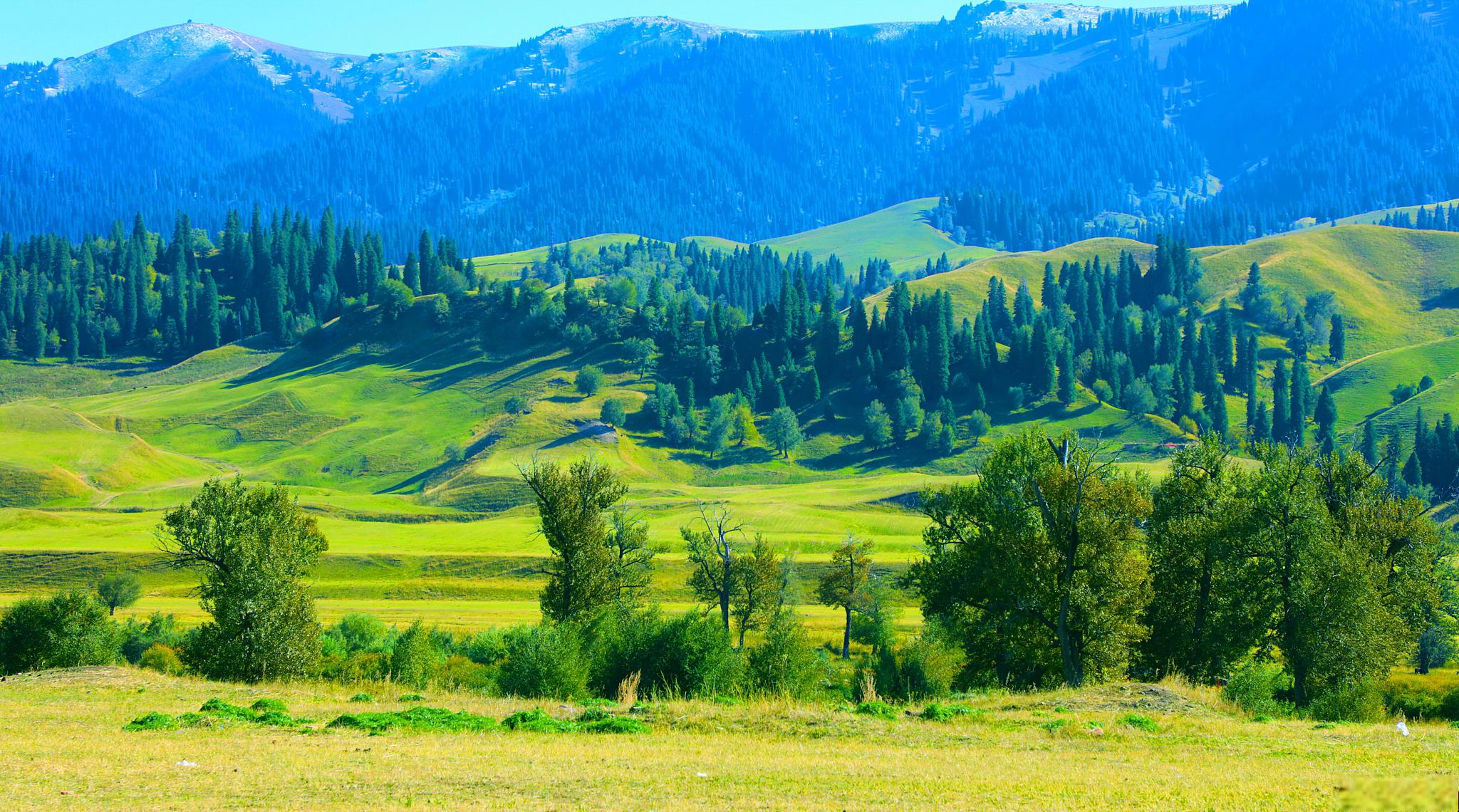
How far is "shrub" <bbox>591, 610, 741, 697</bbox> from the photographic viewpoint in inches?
1697

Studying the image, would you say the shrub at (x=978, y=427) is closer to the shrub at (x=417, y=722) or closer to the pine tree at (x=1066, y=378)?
the pine tree at (x=1066, y=378)

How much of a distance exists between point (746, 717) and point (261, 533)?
3629 cm

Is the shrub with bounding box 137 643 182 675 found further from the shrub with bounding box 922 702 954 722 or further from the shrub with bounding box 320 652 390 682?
the shrub with bounding box 922 702 954 722

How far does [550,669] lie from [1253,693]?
25.6 meters

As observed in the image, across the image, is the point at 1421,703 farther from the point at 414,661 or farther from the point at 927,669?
the point at 414,661

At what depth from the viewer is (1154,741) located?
1073 inches

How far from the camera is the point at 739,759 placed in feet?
82.4

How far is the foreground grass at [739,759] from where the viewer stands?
20578 millimetres

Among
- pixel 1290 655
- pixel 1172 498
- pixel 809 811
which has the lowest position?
pixel 1290 655

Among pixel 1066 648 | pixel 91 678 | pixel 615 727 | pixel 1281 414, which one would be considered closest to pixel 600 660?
pixel 615 727

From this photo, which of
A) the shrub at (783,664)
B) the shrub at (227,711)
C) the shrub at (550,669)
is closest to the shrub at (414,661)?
the shrub at (550,669)

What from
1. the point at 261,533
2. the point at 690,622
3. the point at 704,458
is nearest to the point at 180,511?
the point at 261,533

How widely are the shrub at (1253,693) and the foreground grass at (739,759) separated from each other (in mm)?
4485

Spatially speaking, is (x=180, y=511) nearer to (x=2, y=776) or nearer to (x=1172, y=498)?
(x=2, y=776)
